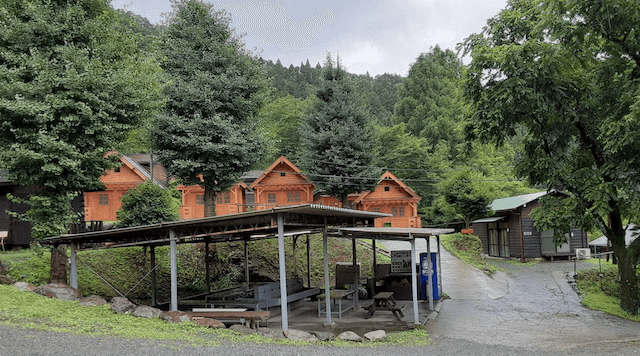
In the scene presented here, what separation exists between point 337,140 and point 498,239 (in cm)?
1330

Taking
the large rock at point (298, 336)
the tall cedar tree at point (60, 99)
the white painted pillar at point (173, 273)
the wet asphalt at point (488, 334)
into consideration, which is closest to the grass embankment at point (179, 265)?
the tall cedar tree at point (60, 99)

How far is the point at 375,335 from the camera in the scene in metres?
11.9

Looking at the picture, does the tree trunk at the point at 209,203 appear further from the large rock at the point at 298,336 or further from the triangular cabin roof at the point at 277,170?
the triangular cabin roof at the point at 277,170

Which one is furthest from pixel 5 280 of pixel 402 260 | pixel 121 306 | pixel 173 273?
pixel 402 260

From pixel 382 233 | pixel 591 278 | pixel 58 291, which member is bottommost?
pixel 591 278

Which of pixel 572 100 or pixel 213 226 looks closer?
pixel 213 226

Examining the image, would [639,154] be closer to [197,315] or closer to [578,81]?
[578,81]

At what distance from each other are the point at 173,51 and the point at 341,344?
15325 millimetres

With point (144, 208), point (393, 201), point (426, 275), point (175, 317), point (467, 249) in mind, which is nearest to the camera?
point (175, 317)

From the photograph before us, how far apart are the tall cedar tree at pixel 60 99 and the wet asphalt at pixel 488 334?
18.7 ft

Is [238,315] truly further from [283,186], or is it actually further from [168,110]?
[283,186]

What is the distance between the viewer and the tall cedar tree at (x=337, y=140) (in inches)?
1259

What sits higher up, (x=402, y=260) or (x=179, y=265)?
(x=402, y=260)

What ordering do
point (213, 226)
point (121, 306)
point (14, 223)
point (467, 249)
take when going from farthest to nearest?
point (467, 249), point (14, 223), point (213, 226), point (121, 306)
